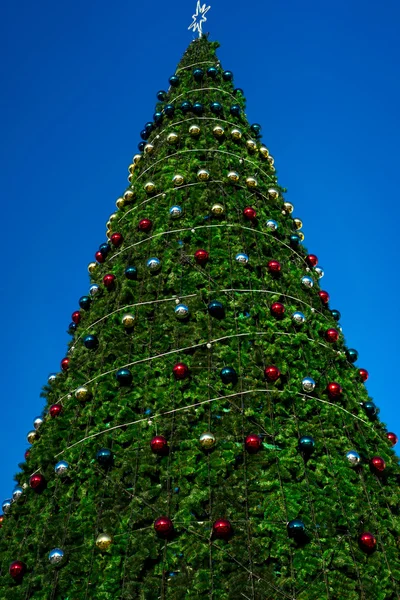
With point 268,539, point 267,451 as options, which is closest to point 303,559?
point 268,539

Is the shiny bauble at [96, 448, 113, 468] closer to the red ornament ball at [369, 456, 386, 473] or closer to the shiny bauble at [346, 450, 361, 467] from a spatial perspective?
the shiny bauble at [346, 450, 361, 467]

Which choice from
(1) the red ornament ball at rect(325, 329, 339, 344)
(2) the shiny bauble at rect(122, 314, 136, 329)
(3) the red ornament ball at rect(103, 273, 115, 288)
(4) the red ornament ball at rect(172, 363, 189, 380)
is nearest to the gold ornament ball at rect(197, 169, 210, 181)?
(3) the red ornament ball at rect(103, 273, 115, 288)

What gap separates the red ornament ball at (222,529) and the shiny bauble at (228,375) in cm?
123

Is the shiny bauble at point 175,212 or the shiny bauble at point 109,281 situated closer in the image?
the shiny bauble at point 109,281

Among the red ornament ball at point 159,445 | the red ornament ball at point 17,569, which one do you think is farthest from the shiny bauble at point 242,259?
the red ornament ball at point 17,569

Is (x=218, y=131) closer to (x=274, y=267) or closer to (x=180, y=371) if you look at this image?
(x=274, y=267)

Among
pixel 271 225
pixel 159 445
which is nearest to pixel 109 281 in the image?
pixel 271 225

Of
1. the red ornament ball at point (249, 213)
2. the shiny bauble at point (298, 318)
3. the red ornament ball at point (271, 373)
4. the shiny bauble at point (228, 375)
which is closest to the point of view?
the shiny bauble at point (228, 375)

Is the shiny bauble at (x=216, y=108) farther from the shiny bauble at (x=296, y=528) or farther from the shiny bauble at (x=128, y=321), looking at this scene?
the shiny bauble at (x=296, y=528)

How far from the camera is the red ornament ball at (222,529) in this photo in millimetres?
3789

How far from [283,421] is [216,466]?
0.76 meters

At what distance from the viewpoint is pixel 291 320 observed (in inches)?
220

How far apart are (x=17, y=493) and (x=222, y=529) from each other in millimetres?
2336

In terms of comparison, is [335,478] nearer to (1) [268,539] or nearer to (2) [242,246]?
(1) [268,539]
